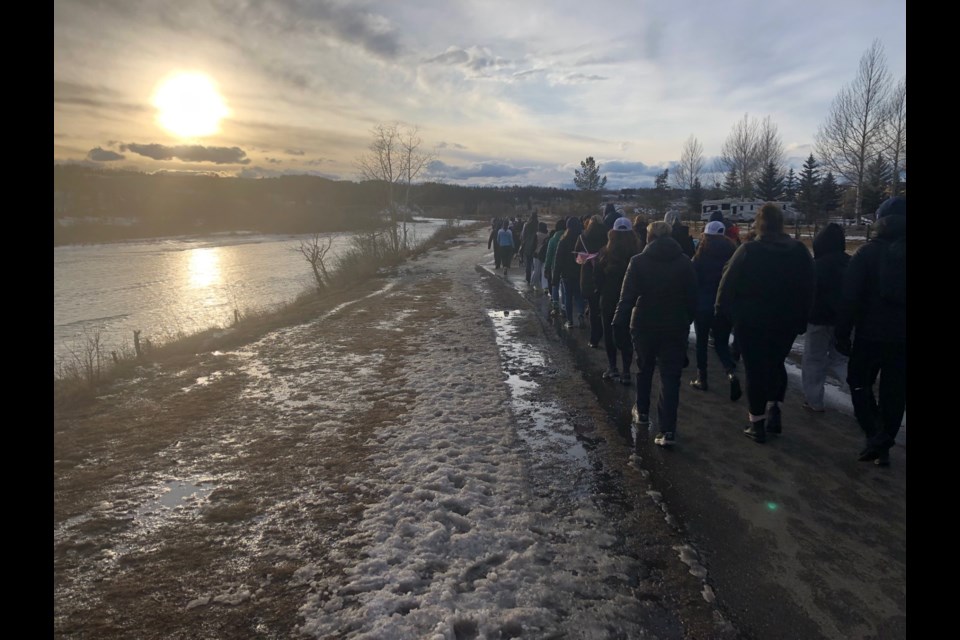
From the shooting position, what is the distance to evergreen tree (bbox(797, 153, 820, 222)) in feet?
150

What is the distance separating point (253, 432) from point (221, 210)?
10437 centimetres

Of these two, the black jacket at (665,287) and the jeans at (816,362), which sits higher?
the black jacket at (665,287)

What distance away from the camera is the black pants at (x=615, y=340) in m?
6.54

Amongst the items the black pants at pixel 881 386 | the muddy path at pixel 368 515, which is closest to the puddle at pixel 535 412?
the muddy path at pixel 368 515

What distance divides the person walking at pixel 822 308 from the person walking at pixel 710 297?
2.99 feet

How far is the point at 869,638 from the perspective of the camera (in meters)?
2.53

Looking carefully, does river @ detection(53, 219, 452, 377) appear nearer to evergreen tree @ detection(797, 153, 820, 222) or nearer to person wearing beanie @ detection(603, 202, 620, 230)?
person wearing beanie @ detection(603, 202, 620, 230)

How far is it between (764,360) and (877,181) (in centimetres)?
4035

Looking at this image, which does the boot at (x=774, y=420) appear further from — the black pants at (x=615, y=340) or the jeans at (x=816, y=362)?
the black pants at (x=615, y=340)

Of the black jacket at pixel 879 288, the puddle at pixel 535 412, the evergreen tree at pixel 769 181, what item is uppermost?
the evergreen tree at pixel 769 181

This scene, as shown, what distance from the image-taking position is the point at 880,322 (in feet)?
13.2
